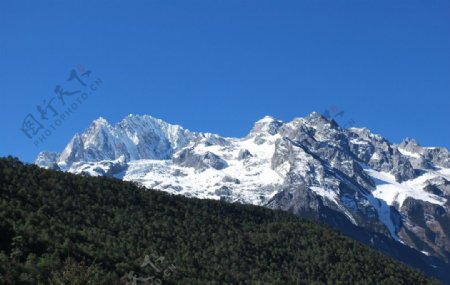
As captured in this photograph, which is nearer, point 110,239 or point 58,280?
point 58,280

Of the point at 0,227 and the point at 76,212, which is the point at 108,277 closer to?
the point at 0,227

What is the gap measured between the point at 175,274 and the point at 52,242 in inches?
1763

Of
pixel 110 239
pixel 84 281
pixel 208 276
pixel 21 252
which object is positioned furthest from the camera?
pixel 208 276

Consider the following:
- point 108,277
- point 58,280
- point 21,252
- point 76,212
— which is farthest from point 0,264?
point 76,212

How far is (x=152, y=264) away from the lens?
16025 centimetres

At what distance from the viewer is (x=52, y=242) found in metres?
132

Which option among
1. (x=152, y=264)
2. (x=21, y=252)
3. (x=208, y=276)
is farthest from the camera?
(x=208, y=276)

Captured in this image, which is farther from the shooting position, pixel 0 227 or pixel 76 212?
pixel 76 212

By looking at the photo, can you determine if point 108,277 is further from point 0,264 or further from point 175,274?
point 175,274

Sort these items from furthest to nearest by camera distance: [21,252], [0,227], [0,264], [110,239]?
[110,239] < [0,227] < [21,252] < [0,264]

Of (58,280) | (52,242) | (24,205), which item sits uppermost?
(24,205)

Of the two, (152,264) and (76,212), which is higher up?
(76,212)

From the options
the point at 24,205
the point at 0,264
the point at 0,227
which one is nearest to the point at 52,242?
the point at 0,227

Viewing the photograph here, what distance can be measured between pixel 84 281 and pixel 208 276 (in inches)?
4690
